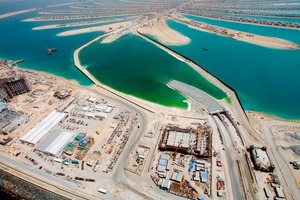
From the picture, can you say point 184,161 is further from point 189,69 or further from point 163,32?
point 163,32

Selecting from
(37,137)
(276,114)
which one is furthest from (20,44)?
(276,114)

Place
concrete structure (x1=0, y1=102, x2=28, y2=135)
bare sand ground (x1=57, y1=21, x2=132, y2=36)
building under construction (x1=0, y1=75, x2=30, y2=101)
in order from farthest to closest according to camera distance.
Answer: bare sand ground (x1=57, y1=21, x2=132, y2=36), building under construction (x1=0, y1=75, x2=30, y2=101), concrete structure (x1=0, y1=102, x2=28, y2=135)

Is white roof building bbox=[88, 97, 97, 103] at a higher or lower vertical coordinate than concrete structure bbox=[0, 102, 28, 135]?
higher

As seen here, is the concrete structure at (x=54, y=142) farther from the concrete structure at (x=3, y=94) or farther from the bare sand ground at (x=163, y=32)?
the bare sand ground at (x=163, y=32)

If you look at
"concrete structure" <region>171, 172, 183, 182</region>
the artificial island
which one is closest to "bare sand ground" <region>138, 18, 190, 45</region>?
the artificial island

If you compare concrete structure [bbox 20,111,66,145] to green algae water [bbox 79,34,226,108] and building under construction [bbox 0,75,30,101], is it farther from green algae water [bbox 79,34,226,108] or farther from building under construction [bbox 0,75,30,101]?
green algae water [bbox 79,34,226,108]

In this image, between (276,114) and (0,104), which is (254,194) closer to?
(276,114)
